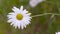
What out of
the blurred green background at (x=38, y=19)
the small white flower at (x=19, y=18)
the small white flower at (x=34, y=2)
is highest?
the small white flower at (x=34, y=2)

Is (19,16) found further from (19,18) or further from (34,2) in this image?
(34,2)

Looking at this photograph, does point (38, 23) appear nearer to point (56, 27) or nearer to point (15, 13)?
point (56, 27)

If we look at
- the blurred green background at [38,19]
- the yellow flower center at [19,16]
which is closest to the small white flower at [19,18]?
the yellow flower center at [19,16]

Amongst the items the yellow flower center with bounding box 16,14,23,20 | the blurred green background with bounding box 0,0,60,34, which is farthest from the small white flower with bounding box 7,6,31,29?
the blurred green background with bounding box 0,0,60,34

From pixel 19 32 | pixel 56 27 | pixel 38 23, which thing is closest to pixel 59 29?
pixel 56 27

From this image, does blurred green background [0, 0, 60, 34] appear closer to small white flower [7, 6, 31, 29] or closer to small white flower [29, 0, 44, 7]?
small white flower [29, 0, 44, 7]

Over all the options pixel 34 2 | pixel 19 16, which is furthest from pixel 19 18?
pixel 34 2

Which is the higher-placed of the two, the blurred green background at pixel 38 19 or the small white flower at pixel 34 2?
the small white flower at pixel 34 2

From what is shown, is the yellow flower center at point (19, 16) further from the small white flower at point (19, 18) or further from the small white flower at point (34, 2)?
the small white flower at point (34, 2)

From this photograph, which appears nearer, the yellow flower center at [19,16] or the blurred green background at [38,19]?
the yellow flower center at [19,16]
